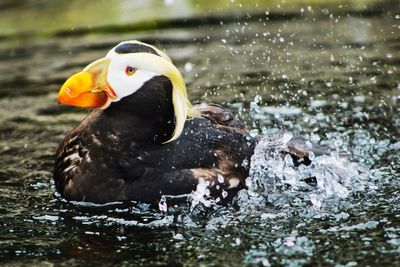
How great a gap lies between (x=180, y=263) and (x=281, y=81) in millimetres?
3836

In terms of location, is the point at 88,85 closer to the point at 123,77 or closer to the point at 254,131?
the point at 123,77

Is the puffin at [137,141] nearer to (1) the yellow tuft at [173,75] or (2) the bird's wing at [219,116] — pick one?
(1) the yellow tuft at [173,75]

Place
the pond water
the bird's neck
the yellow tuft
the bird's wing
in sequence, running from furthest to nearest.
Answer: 1. the bird's wing
2. the bird's neck
3. the yellow tuft
4. the pond water

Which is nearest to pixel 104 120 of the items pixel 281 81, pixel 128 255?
pixel 128 255

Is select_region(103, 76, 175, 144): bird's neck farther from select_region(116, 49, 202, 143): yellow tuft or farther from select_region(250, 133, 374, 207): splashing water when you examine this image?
select_region(250, 133, 374, 207): splashing water

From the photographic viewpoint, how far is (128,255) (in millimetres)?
4383

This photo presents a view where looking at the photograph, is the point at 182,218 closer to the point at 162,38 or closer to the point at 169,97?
the point at 169,97

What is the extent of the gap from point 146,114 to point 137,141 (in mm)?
194

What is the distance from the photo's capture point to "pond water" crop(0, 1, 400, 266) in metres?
4.43

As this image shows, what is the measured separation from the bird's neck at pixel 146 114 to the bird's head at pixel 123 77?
0.16ft

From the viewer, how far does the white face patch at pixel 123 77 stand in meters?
4.98

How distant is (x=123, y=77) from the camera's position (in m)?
5.02

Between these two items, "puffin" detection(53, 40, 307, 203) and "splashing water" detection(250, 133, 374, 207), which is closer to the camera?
"puffin" detection(53, 40, 307, 203)

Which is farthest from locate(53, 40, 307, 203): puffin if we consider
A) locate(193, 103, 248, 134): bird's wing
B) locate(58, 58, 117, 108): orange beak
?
locate(193, 103, 248, 134): bird's wing
